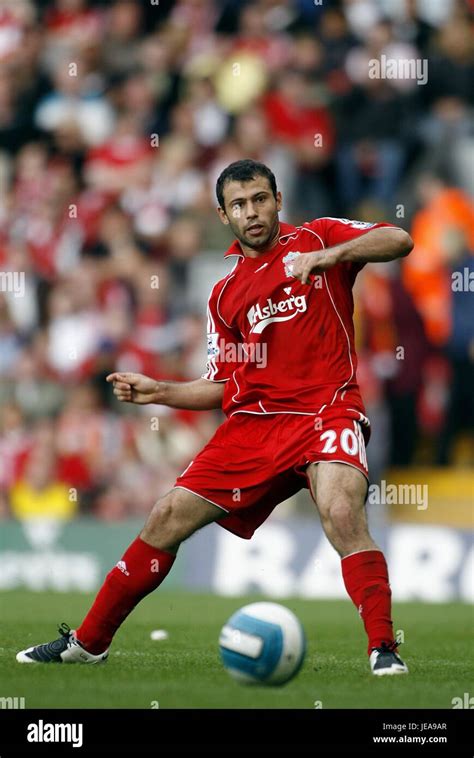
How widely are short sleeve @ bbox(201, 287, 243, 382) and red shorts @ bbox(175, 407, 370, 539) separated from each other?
0.34 meters

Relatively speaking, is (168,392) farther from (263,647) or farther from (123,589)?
(263,647)

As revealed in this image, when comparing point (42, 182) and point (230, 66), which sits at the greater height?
point (230, 66)

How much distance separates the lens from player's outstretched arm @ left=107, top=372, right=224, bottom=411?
7707mm

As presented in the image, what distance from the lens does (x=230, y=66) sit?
17.2m

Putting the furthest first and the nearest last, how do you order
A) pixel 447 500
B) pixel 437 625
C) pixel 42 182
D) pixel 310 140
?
pixel 42 182 → pixel 310 140 → pixel 447 500 → pixel 437 625

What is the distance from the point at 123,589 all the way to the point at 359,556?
1281 mm

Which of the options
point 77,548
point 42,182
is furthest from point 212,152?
point 77,548

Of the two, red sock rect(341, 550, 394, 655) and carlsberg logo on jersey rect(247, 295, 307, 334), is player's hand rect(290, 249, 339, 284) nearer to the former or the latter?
carlsberg logo on jersey rect(247, 295, 307, 334)

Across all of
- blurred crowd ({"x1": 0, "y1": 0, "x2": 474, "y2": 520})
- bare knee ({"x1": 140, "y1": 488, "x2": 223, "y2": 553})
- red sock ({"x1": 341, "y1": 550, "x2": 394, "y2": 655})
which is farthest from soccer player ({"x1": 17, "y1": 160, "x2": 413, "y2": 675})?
blurred crowd ({"x1": 0, "y1": 0, "x2": 474, "y2": 520})

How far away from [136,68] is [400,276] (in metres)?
4.97

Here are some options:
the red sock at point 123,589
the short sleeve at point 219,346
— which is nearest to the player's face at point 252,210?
the short sleeve at point 219,346

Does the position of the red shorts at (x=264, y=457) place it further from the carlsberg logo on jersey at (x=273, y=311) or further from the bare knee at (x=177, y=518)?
the carlsberg logo on jersey at (x=273, y=311)

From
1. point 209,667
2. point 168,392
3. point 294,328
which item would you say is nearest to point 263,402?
point 294,328

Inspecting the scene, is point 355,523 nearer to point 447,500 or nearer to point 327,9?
point 447,500
